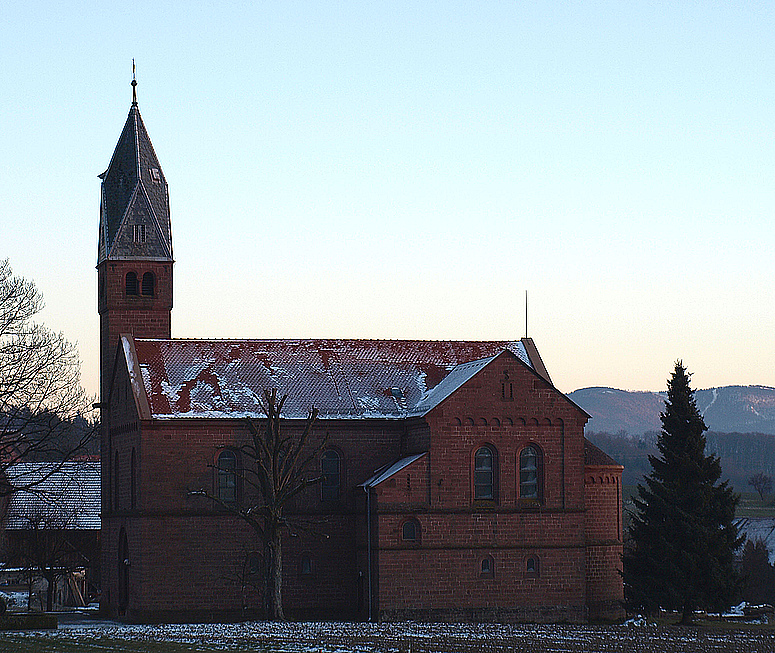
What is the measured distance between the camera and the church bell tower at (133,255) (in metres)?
56.1

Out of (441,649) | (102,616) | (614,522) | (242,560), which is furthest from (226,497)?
(441,649)

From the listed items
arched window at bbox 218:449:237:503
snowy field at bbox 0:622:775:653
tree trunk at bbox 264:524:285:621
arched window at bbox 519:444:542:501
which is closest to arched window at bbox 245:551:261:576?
arched window at bbox 218:449:237:503

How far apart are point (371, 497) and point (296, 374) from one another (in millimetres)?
7117

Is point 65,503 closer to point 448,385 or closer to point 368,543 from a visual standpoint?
point 368,543

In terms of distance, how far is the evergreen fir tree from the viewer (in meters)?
48.6

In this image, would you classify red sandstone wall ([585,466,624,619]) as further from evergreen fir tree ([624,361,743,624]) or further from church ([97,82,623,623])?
evergreen fir tree ([624,361,743,624])

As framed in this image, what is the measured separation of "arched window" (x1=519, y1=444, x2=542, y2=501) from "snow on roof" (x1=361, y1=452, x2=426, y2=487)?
13.5ft

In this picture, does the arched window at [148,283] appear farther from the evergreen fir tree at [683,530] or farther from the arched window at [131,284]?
the evergreen fir tree at [683,530]

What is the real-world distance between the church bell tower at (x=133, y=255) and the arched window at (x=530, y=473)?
660 inches

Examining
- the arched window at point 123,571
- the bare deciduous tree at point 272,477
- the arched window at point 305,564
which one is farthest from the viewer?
the arched window at point 123,571

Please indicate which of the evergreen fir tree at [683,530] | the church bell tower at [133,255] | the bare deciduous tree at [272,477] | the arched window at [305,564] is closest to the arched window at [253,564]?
the bare deciduous tree at [272,477]

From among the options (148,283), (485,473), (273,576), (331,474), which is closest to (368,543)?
(331,474)

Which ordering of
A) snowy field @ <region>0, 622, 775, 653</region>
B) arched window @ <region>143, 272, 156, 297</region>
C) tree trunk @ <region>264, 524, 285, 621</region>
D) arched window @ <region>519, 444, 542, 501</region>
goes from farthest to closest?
1. arched window @ <region>143, 272, 156, 297</region>
2. arched window @ <region>519, 444, 542, 501</region>
3. tree trunk @ <region>264, 524, 285, 621</region>
4. snowy field @ <region>0, 622, 775, 653</region>

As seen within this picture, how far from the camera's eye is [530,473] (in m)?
50.3
